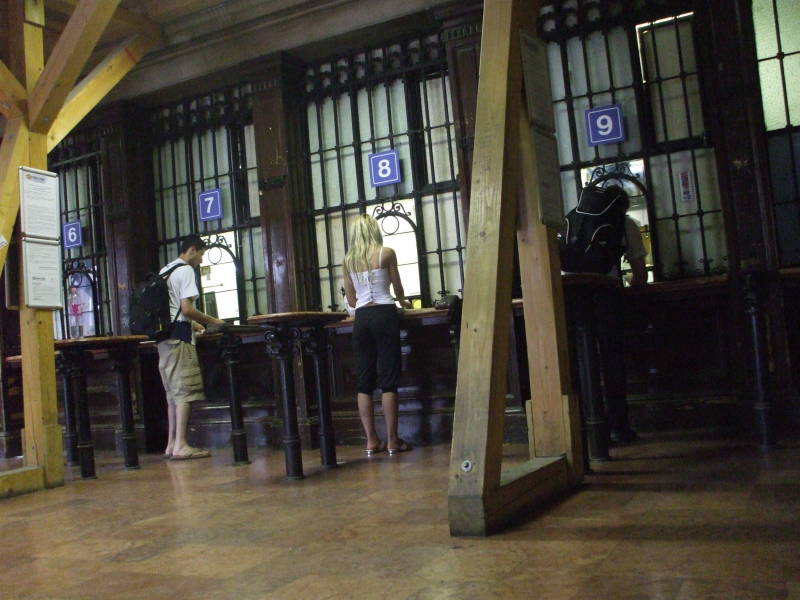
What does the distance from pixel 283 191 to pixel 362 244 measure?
1.80 metres

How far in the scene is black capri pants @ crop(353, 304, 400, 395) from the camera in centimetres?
501

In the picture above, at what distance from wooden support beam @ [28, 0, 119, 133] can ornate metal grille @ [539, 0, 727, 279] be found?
10.5 feet

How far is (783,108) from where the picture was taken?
17.4ft

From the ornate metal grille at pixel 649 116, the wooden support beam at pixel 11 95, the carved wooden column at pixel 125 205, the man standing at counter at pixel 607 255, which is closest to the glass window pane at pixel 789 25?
the ornate metal grille at pixel 649 116

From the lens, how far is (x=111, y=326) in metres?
7.52

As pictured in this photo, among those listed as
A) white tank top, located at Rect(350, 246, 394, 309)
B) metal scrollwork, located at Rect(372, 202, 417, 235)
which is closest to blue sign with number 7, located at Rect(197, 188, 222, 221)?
metal scrollwork, located at Rect(372, 202, 417, 235)

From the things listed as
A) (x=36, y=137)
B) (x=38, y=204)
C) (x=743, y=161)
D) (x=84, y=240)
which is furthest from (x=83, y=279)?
(x=743, y=161)

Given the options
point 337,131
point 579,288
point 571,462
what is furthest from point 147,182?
point 571,462

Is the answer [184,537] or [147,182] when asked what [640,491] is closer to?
[184,537]

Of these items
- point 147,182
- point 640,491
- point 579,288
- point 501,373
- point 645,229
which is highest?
point 147,182

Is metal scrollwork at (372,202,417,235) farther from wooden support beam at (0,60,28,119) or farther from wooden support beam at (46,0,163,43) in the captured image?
wooden support beam at (0,60,28,119)

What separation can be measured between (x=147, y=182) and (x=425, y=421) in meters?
3.74

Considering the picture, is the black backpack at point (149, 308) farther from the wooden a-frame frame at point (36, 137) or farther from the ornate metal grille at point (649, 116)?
the ornate metal grille at point (649, 116)

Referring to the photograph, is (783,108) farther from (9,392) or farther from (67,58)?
(9,392)
